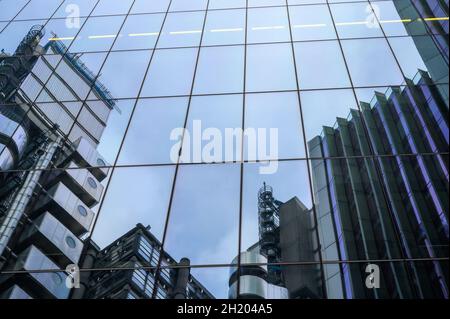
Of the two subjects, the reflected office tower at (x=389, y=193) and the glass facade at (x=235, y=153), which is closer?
the reflected office tower at (x=389, y=193)

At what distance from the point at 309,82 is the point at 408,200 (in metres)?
6.08

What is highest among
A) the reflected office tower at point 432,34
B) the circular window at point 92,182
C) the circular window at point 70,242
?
the reflected office tower at point 432,34

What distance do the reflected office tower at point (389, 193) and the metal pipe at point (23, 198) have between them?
913 centimetres

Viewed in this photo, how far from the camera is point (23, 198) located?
14.5 meters

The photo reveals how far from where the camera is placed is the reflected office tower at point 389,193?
11648 mm

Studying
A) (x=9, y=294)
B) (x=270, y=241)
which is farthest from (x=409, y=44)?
(x=9, y=294)

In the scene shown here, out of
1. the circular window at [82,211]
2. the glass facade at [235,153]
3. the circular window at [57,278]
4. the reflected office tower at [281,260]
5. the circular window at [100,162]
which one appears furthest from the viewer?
the circular window at [100,162]

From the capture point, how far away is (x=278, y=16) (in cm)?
2086

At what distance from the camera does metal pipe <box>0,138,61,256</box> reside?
1395cm

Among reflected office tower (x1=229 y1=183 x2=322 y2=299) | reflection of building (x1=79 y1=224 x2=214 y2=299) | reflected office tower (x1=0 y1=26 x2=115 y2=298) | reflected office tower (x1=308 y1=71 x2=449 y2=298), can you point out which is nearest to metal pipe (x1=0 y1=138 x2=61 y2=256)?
reflected office tower (x1=0 y1=26 x2=115 y2=298)

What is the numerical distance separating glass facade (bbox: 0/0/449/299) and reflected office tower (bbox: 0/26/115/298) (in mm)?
65

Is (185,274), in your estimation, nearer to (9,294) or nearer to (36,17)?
(9,294)

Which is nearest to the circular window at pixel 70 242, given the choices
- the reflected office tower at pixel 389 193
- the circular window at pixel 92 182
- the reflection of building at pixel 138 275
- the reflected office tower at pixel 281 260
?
the reflection of building at pixel 138 275

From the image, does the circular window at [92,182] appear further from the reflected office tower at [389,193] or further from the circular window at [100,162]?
the reflected office tower at [389,193]
